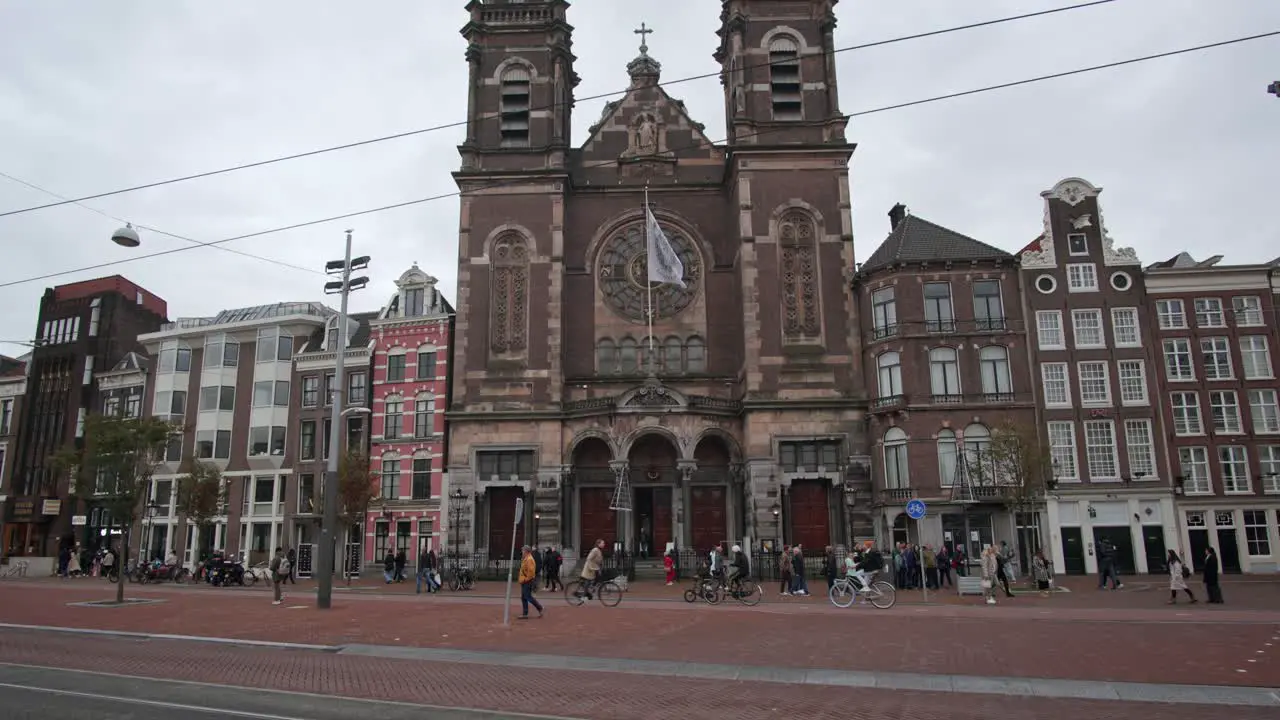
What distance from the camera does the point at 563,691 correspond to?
40.7 feet

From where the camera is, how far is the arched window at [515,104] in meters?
45.0

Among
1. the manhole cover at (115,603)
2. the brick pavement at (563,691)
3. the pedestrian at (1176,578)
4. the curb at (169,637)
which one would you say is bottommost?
the brick pavement at (563,691)

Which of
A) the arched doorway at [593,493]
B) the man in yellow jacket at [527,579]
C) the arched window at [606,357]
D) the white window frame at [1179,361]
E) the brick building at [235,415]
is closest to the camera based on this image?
the man in yellow jacket at [527,579]

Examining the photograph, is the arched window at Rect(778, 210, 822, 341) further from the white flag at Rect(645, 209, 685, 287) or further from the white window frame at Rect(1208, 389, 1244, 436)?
the white window frame at Rect(1208, 389, 1244, 436)

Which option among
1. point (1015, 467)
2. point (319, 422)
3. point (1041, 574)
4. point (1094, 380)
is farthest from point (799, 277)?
point (319, 422)

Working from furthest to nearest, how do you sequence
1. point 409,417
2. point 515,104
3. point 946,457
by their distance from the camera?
point 409,417 → point 515,104 → point 946,457

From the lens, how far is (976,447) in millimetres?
37188

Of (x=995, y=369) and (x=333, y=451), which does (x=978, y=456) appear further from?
(x=333, y=451)

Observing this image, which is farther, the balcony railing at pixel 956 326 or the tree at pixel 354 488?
the tree at pixel 354 488

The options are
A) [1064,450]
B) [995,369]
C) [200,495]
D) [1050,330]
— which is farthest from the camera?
[200,495]

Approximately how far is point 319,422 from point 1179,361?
43985 millimetres

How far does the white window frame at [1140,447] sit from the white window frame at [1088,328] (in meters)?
3.55

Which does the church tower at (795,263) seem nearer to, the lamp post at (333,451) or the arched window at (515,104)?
the arched window at (515,104)

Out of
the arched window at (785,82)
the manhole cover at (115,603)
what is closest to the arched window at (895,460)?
the arched window at (785,82)
